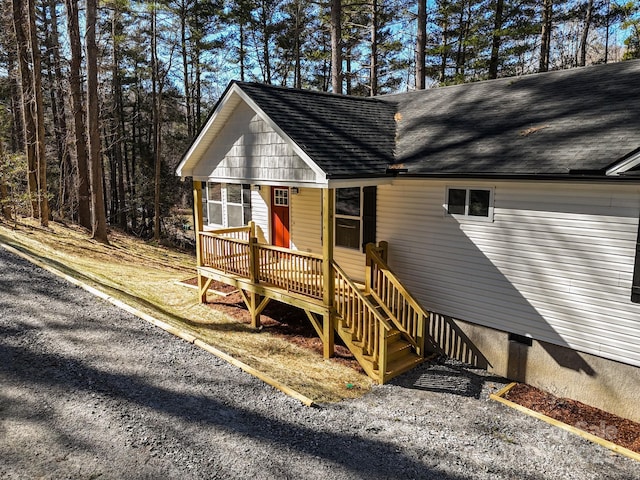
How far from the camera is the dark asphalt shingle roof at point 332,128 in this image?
316 inches

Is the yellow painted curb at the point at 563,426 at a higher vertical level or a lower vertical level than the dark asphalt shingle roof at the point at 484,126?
lower

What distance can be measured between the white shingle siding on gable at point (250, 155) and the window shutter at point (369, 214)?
6.45 ft

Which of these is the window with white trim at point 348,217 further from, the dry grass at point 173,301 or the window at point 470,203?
the dry grass at point 173,301

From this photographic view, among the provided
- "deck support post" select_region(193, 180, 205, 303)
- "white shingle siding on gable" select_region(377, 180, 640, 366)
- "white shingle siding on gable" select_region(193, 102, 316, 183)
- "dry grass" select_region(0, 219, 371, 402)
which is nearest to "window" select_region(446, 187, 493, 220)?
"white shingle siding on gable" select_region(377, 180, 640, 366)

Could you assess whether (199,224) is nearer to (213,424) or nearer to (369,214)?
(369,214)

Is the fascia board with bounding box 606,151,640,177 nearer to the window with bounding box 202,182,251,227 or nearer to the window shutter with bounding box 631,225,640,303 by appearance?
the window shutter with bounding box 631,225,640,303

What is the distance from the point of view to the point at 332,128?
9016 millimetres

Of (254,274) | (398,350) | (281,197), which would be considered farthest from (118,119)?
(398,350)

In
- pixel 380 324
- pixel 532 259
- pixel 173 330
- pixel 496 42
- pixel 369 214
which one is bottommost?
pixel 173 330

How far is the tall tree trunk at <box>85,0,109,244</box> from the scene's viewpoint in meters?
15.2

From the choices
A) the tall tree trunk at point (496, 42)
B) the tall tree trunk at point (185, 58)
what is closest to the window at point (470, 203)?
the tall tree trunk at point (496, 42)

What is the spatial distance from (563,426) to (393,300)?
3.37 meters

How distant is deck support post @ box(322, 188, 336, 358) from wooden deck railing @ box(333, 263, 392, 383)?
17cm

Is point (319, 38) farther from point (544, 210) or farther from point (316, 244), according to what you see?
point (544, 210)
